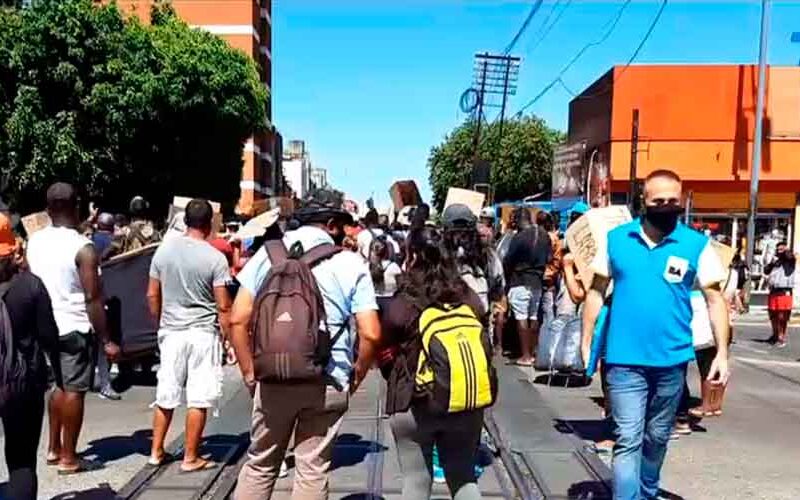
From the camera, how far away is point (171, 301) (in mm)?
6363

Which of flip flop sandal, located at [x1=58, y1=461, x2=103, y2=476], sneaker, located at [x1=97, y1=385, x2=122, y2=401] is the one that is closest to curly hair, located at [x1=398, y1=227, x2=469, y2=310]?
flip flop sandal, located at [x1=58, y1=461, x2=103, y2=476]

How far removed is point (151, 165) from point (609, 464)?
31.1 meters

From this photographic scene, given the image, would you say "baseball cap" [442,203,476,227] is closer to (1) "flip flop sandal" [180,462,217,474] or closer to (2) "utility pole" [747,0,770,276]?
(1) "flip flop sandal" [180,462,217,474]

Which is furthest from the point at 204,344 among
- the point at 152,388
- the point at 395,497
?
the point at 152,388

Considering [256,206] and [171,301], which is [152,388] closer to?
[256,206]

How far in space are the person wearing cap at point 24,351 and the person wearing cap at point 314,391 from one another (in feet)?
3.15

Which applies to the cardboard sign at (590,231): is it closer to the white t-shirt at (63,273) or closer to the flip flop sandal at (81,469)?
the white t-shirt at (63,273)

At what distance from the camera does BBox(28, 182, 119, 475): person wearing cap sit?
6.16m

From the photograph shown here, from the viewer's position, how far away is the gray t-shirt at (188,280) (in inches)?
250

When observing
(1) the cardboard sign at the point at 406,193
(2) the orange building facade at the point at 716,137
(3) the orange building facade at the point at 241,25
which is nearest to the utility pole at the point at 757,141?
(2) the orange building facade at the point at 716,137

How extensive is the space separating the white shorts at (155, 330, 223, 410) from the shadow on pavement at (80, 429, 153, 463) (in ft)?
3.13

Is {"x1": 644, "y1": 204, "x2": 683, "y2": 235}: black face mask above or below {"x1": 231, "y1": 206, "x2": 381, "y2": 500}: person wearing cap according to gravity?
above

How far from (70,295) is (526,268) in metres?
6.26

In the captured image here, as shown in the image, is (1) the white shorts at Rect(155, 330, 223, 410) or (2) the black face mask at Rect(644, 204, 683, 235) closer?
(2) the black face mask at Rect(644, 204, 683, 235)
